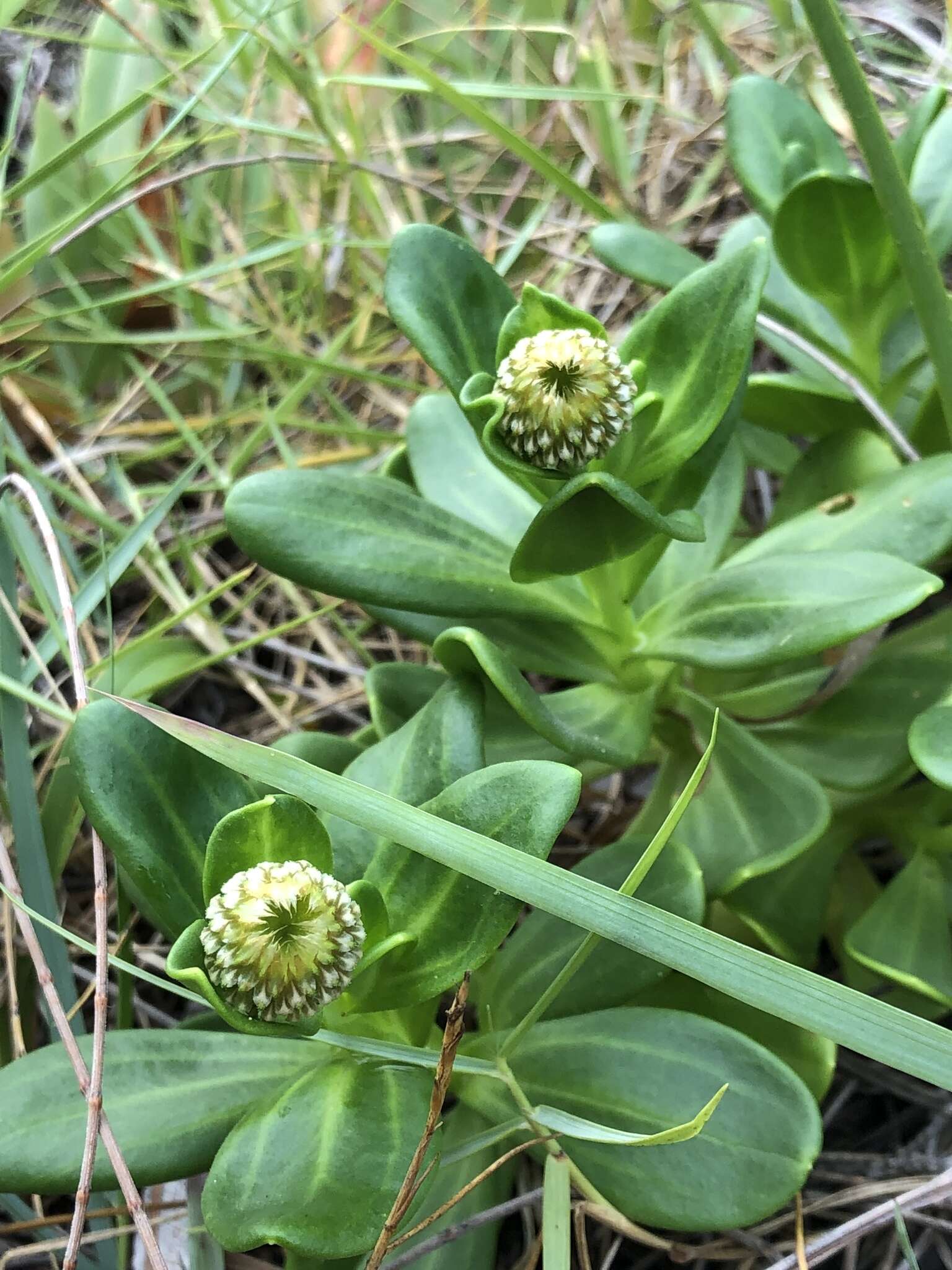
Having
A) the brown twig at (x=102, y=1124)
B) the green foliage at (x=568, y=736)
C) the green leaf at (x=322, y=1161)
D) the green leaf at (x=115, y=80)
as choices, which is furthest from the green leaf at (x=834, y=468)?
the green leaf at (x=115, y=80)

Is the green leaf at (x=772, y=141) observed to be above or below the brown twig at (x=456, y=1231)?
above

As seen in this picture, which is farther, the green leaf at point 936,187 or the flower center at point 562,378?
the green leaf at point 936,187

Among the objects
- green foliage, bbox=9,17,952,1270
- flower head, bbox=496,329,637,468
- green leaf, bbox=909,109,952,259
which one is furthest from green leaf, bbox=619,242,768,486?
green leaf, bbox=909,109,952,259

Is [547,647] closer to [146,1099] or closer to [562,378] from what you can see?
[562,378]

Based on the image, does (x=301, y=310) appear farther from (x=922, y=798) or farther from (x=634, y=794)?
(x=922, y=798)

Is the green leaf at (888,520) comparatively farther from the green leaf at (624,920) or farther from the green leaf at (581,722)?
the green leaf at (624,920)

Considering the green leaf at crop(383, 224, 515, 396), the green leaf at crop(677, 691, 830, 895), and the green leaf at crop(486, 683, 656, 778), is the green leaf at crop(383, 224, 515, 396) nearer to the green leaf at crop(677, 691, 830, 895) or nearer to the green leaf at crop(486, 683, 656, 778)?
the green leaf at crop(486, 683, 656, 778)

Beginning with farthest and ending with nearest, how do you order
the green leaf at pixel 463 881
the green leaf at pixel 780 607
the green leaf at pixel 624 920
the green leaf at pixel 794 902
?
the green leaf at pixel 794 902 → the green leaf at pixel 780 607 → the green leaf at pixel 463 881 → the green leaf at pixel 624 920
